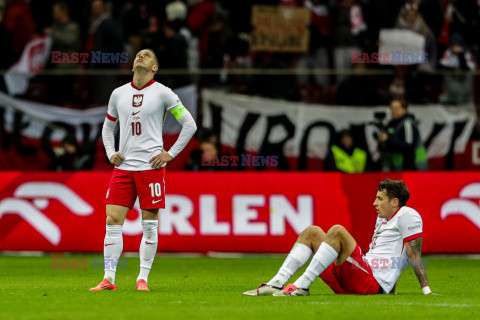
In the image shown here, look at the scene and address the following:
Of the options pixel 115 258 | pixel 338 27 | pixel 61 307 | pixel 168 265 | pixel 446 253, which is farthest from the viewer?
pixel 338 27

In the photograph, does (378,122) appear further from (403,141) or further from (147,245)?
(147,245)

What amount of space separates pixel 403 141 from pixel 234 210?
2780mm

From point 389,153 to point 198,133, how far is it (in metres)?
3.14

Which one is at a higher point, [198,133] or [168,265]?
[198,133]

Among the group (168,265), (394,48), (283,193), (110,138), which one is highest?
(394,48)

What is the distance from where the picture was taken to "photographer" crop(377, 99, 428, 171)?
1447 centimetres

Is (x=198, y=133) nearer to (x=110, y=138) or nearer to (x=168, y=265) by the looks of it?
(x=168, y=265)

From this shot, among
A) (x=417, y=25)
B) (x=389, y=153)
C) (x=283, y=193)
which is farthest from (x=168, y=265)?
(x=417, y=25)

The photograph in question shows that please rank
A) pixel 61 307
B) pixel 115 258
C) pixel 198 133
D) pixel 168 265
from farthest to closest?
pixel 198 133, pixel 168 265, pixel 115 258, pixel 61 307

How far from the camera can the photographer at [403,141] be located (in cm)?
1447

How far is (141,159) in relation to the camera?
938 cm

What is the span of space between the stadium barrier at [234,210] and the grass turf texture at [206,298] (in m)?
1.51

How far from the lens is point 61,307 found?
7973mm

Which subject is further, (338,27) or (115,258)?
(338,27)
